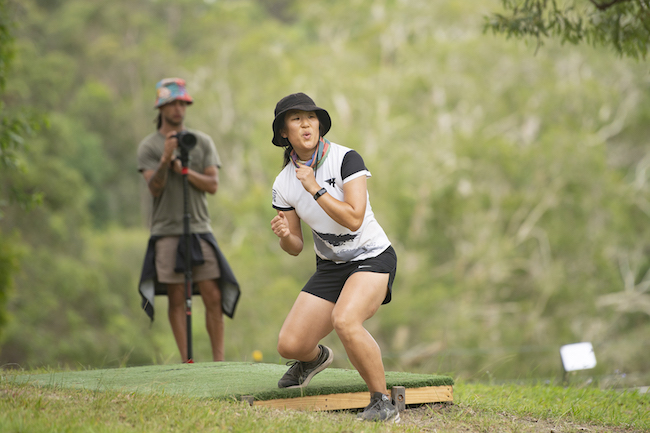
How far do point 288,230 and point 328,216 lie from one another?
0.25m

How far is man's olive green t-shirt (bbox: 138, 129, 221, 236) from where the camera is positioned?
225 inches

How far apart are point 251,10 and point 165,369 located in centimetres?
3749

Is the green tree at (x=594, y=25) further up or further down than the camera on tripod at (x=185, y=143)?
further up

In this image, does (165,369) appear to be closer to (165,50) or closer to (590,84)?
(590,84)

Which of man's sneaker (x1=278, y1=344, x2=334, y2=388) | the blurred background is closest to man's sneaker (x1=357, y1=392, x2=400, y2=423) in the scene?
man's sneaker (x1=278, y1=344, x2=334, y2=388)

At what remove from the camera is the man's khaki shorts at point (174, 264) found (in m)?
5.67

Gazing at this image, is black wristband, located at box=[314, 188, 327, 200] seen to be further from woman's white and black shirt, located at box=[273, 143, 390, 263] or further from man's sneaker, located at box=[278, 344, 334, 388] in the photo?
man's sneaker, located at box=[278, 344, 334, 388]

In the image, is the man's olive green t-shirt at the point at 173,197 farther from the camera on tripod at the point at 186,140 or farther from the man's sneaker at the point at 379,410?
the man's sneaker at the point at 379,410

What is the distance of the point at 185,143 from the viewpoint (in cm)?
553

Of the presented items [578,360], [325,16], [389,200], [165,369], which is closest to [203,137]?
[165,369]

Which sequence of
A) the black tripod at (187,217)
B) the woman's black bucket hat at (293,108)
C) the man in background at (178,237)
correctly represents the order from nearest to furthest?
1. the woman's black bucket hat at (293,108)
2. the black tripod at (187,217)
3. the man in background at (178,237)

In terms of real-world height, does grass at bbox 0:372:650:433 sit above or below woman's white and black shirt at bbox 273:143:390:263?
below

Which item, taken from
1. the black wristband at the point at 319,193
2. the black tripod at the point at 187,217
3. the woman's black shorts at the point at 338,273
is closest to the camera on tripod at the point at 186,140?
the black tripod at the point at 187,217

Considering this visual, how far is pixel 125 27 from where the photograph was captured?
4069cm
